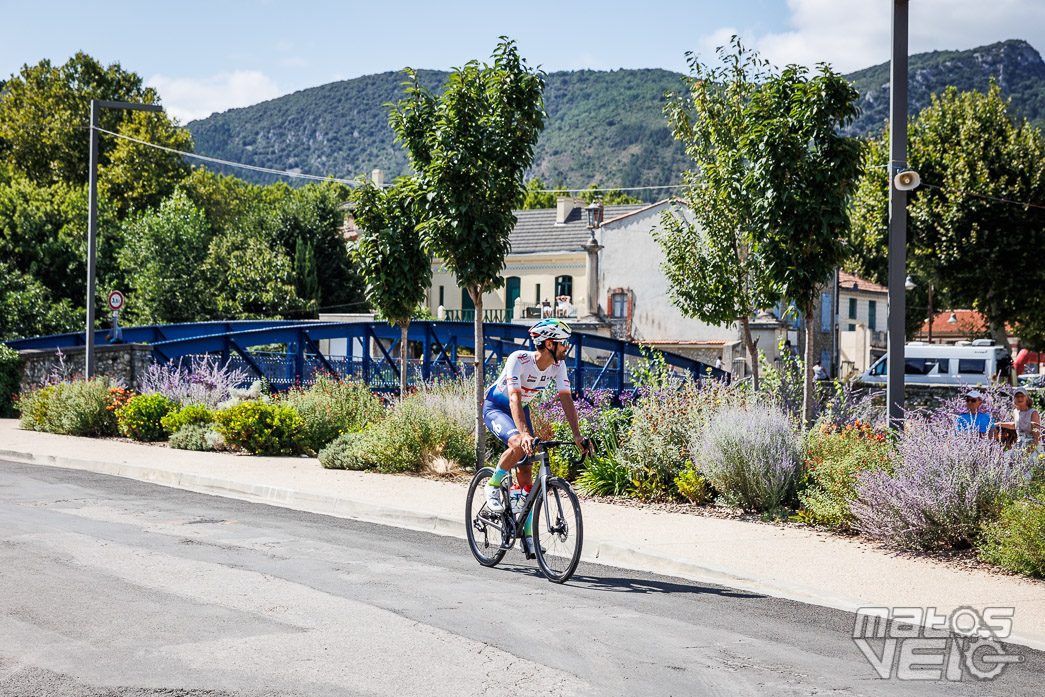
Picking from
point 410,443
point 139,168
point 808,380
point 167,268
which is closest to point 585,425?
point 410,443

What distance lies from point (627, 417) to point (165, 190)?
164 ft

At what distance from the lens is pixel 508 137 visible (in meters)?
14.3

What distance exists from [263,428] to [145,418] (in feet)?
11.4

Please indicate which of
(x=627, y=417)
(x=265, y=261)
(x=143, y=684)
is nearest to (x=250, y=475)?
(x=627, y=417)

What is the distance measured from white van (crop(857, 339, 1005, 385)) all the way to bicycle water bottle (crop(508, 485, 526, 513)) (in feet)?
98.4

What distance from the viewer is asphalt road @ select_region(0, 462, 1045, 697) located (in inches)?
202

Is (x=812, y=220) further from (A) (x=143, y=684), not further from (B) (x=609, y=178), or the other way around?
(B) (x=609, y=178)

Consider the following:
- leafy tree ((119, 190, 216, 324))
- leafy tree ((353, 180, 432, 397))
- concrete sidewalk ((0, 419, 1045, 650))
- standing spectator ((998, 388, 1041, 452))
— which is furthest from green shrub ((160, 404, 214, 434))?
leafy tree ((119, 190, 216, 324))

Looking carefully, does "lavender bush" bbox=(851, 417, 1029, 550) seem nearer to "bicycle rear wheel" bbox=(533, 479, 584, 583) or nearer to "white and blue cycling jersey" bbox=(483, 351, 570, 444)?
"bicycle rear wheel" bbox=(533, 479, 584, 583)

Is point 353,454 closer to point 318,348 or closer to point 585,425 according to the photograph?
point 585,425

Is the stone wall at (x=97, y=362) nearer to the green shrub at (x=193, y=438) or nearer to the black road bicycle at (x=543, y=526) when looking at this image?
the green shrub at (x=193, y=438)

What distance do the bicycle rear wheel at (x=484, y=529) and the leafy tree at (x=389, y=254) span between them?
14.2 meters

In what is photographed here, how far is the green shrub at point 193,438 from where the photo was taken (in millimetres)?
18156

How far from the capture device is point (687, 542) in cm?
926
